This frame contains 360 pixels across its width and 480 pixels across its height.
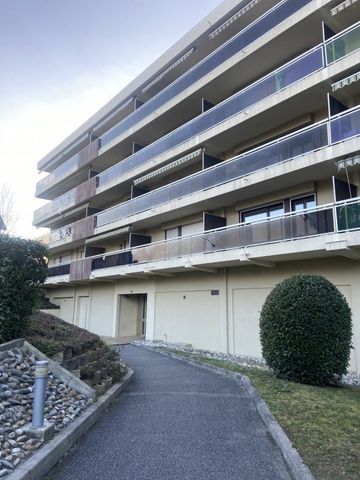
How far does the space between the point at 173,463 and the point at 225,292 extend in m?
12.3

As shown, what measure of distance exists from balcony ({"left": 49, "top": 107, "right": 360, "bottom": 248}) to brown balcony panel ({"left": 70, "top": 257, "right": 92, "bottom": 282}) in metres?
5.01

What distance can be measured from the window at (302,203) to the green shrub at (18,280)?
391 inches

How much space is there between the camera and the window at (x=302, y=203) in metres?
14.2

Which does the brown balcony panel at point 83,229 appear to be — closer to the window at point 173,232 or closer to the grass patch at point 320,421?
the window at point 173,232

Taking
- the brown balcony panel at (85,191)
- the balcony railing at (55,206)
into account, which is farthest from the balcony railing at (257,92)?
the balcony railing at (55,206)

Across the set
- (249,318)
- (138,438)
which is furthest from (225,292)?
(138,438)

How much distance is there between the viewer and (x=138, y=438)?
17.5ft

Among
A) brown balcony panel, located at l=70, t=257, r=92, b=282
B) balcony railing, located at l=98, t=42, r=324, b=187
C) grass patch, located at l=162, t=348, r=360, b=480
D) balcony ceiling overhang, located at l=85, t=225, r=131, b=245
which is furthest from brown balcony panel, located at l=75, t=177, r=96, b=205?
grass patch, located at l=162, t=348, r=360, b=480

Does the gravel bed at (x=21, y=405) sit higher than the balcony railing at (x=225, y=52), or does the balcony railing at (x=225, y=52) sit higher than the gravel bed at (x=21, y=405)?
the balcony railing at (x=225, y=52)

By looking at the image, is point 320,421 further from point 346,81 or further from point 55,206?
point 55,206

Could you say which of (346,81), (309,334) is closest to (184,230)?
(346,81)

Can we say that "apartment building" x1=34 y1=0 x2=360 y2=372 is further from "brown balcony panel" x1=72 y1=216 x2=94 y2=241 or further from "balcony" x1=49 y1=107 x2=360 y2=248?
"brown balcony panel" x1=72 y1=216 x2=94 y2=241

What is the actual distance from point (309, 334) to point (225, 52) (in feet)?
45.8

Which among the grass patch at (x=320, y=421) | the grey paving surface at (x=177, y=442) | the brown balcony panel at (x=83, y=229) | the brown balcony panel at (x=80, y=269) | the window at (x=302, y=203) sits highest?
the brown balcony panel at (x=83, y=229)
